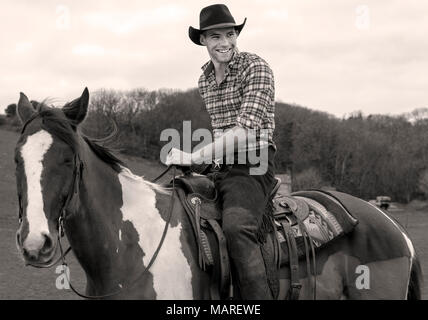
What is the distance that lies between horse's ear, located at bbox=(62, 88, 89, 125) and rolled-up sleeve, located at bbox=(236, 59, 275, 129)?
1389 millimetres

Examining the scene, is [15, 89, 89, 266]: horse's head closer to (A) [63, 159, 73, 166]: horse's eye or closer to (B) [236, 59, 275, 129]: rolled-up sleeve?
(A) [63, 159, 73, 166]: horse's eye

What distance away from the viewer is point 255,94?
4.95 metres

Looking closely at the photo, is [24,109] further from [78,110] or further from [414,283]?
[414,283]

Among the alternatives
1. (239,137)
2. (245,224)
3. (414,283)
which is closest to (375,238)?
(414,283)

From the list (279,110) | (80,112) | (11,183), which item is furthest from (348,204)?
(279,110)

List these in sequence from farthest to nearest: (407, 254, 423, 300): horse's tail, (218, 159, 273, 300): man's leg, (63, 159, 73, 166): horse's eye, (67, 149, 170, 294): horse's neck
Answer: (407, 254, 423, 300): horse's tail
(218, 159, 273, 300): man's leg
(67, 149, 170, 294): horse's neck
(63, 159, 73, 166): horse's eye

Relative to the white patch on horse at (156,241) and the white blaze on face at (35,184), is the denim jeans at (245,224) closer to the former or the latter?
the white patch on horse at (156,241)

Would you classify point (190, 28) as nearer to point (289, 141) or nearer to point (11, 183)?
point (11, 183)

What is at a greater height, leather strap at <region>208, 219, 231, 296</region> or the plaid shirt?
the plaid shirt

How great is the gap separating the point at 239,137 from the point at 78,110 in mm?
1443

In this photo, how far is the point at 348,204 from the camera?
5977mm

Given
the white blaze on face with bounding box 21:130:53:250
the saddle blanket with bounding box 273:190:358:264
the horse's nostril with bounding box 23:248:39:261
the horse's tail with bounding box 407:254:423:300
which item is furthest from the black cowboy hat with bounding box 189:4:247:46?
the horse's tail with bounding box 407:254:423:300

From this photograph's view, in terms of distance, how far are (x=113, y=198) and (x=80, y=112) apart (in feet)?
2.76

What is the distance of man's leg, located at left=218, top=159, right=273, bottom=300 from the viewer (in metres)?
4.80
